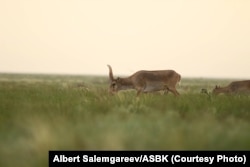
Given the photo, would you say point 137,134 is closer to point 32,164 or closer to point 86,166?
point 86,166

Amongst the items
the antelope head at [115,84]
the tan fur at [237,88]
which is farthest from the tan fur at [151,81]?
the tan fur at [237,88]

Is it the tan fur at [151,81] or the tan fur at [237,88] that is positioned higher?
Result: the tan fur at [237,88]

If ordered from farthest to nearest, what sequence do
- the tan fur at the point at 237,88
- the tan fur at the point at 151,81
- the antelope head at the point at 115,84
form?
1. the tan fur at the point at 237,88
2. the tan fur at the point at 151,81
3. the antelope head at the point at 115,84

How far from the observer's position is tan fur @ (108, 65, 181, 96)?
17.1 metres

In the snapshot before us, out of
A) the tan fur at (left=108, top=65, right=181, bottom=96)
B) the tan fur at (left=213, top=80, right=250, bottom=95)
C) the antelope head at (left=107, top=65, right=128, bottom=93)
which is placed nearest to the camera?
the antelope head at (left=107, top=65, right=128, bottom=93)

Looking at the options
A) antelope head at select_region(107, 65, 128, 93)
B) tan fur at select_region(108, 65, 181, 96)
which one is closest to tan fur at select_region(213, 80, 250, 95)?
tan fur at select_region(108, 65, 181, 96)

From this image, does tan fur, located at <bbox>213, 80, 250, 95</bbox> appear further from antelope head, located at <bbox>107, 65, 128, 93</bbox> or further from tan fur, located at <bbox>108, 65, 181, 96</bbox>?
antelope head, located at <bbox>107, 65, 128, 93</bbox>

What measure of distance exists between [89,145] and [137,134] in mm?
783

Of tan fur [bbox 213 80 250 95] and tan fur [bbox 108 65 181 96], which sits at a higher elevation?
tan fur [bbox 213 80 250 95]

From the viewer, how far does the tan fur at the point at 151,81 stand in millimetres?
17109

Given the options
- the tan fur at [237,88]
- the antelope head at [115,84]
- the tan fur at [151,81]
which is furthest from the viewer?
the tan fur at [237,88]

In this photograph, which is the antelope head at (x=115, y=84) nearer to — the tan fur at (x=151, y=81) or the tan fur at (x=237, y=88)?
the tan fur at (x=151, y=81)

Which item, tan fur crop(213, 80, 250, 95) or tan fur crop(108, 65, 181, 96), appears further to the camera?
tan fur crop(213, 80, 250, 95)

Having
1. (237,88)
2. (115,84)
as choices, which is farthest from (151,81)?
(237,88)
